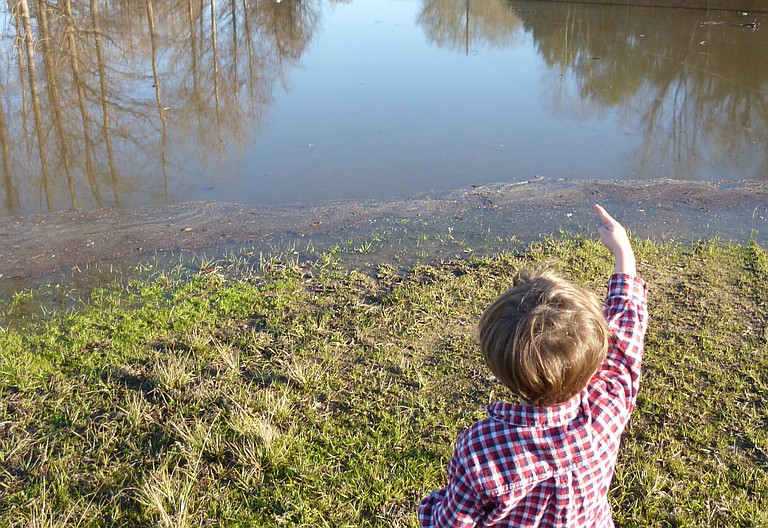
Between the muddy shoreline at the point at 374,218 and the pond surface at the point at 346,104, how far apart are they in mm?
388

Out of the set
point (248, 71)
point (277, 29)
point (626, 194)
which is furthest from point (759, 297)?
point (277, 29)

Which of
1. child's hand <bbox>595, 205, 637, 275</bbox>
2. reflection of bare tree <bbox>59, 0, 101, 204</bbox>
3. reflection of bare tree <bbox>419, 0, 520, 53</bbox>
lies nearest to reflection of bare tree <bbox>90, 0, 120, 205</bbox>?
reflection of bare tree <bbox>59, 0, 101, 204</bbox>

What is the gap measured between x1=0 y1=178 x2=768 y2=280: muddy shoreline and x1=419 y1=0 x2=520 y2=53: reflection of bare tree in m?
7.97

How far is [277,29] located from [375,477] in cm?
1272

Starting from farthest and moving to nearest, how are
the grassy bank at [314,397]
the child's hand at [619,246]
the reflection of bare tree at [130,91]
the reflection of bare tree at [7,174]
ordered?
the reflection of bare tree at [130,91] < the reflection of bare tree at [7,174] < the grassy bank at [314,397] < the child's hand at [619,246]

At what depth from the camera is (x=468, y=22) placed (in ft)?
52.6

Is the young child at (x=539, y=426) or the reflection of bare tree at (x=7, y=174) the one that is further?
the reflection of bare tree at (x=7, y=174)

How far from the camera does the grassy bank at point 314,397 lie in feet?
9.87

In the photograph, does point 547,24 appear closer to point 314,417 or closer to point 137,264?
point 137,264

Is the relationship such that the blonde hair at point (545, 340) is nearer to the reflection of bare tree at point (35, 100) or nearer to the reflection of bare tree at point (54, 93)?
the reflection of bare tree at point (54, 93)

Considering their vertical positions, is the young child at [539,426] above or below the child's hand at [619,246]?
below

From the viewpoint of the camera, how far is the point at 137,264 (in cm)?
523

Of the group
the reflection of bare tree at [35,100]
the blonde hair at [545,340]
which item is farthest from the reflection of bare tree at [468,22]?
the blonde hair at [545,340]

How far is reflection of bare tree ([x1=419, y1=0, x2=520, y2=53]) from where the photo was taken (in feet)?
48.3
